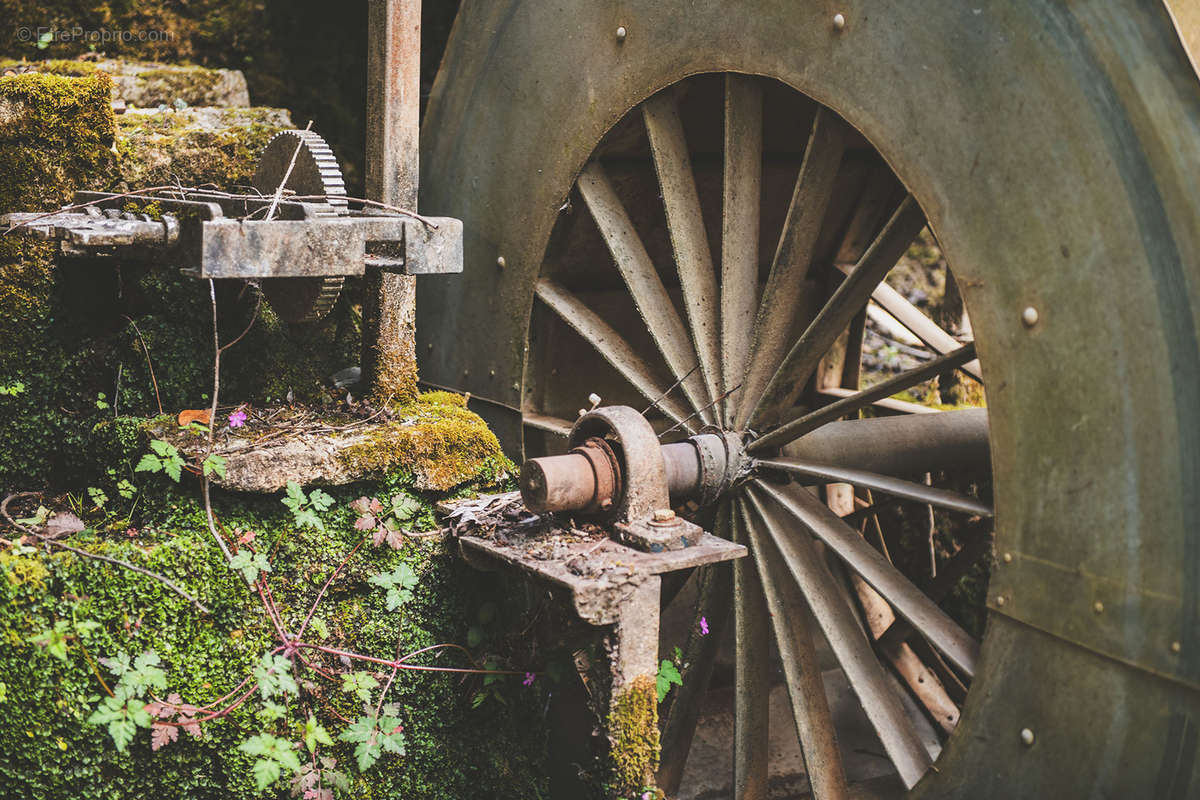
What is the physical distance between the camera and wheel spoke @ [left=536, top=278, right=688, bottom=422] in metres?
4.00

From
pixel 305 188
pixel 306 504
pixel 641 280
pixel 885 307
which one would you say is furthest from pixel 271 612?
pixel 885 307

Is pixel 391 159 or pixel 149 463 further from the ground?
pixel 391 159

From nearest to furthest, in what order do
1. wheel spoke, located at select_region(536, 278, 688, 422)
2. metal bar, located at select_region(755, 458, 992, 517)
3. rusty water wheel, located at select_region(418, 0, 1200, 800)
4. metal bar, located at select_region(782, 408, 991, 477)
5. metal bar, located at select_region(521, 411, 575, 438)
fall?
1. rusty water wheel, located at select_region(418, 0, 1200, 800)
2. metal bar, located at select_region(755, 458, 992, 517)
3. metal bar, located at select_region(782, 408, 991, 477)
4. wheel spoke, located at select_region(536, 278, 688, 422)
5. metal bar, located at select_region(521, 411, 575, 438)

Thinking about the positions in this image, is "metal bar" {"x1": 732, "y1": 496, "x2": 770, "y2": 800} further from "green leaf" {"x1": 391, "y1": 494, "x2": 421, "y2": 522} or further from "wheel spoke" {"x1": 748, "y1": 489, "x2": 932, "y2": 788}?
"green leaf" {"x1": 391, "y1": 494, "x2": 421, "y2": 522}

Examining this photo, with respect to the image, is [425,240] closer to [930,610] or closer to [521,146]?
[521,146]

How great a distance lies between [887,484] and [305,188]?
1.98m

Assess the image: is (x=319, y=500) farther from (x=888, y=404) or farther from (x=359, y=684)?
(x=888, y=404)

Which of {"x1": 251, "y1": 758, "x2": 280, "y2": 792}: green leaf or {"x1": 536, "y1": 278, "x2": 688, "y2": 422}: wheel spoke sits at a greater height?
{"x1": 536, "y1": 278, "x2": 688, "y2": 422}: wheel spoke

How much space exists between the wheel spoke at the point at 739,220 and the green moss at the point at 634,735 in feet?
3.17

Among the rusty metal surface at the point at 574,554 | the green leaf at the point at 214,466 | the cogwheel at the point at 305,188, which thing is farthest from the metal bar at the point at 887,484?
the green leaf at the point at 214,466

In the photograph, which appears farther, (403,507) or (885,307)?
(885,307)

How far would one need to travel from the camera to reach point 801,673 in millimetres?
3551

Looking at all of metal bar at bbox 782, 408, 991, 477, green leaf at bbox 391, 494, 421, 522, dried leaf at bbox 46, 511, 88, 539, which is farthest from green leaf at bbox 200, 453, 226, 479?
metal bar at bbox 782, 408, 991, 477

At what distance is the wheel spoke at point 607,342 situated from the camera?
400cm
